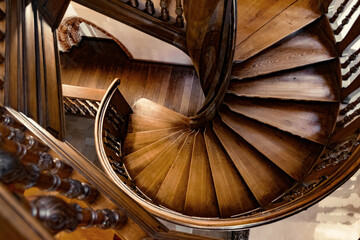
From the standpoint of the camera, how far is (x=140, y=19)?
2.37m

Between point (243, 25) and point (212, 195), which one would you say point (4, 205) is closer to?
point (212, 195)

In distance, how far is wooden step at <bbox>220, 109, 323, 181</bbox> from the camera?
93.2 inches

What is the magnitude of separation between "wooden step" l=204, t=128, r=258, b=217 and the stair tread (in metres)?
0.35

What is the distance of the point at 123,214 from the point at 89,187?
0.64ft

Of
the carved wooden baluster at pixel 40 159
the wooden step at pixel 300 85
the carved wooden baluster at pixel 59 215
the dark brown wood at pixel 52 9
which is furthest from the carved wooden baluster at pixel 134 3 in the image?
the carved wooden baluster at pixel 59 215

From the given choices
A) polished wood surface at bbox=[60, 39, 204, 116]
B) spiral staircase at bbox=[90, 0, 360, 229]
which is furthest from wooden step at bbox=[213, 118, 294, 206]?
polished wood surface at bbox=[60, 39, 204, 116]

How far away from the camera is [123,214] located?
112 centimetres

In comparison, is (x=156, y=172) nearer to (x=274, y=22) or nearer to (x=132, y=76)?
(x=132, y=76)

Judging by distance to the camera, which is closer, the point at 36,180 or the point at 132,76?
the point at 36,180

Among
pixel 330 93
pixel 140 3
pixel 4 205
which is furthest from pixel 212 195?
pixel 4 205

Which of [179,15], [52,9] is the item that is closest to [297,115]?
[179,15]

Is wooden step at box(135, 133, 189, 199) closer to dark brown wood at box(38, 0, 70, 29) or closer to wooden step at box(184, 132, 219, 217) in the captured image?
wooden step at box(184, 132, 219, 217)

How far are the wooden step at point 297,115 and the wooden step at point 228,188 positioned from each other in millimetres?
590

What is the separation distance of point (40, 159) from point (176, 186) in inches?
78.6
